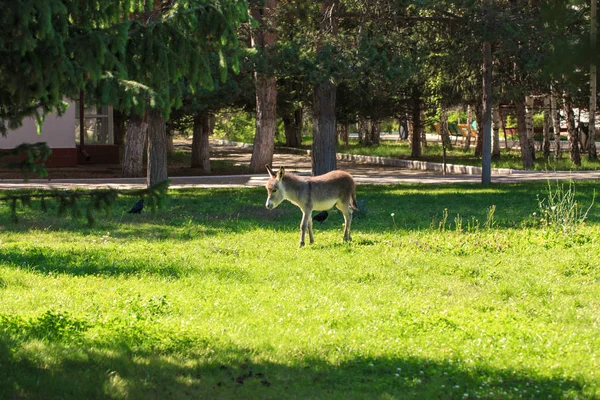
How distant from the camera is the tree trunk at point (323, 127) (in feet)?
73.3

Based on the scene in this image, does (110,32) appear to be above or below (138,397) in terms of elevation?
above

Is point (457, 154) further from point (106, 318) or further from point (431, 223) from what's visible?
point (106, 318)

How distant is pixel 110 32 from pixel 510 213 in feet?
40.3

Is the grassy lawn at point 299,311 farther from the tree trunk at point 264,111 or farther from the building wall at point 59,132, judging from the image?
the building wall at point 59,132

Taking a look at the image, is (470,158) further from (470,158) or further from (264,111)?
(264,111)

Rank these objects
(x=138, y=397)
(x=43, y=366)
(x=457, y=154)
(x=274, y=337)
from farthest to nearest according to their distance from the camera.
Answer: (x=457, y=154)
(x=274, y=337)
(x=43, y=366)
(x=138, y=397)

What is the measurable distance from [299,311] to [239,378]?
A: 2.16 metres

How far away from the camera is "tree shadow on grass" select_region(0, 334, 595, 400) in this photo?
606 centimetres

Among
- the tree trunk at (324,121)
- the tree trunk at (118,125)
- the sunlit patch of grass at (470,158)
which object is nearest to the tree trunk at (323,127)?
the tree trunk at (324,121)

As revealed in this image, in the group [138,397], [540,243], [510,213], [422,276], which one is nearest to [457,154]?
[510,213]

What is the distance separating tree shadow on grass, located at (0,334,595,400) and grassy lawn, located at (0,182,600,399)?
2 cm

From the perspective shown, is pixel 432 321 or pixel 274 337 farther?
pixel 432 321

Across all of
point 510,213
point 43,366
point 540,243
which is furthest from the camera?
point 510,213

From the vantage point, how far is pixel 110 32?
20.1ft
